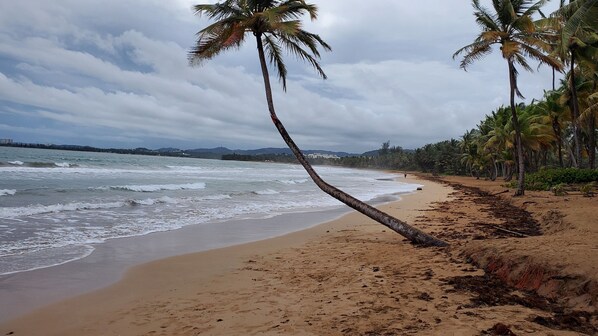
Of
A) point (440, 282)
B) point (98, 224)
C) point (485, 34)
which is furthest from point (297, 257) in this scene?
point (485, 34)

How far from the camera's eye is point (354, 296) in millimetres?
4965

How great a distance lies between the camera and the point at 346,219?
1373 centimetres

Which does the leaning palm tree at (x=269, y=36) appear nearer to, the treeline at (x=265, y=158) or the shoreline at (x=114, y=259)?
the shoreline at (x=114, y=259)

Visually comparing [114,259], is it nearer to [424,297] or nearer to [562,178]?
[424,297]

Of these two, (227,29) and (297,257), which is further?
(227,29)

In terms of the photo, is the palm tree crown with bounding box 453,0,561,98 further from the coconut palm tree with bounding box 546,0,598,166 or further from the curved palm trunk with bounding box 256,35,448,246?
the curved palm trunk with bounding box 256,35,448,246

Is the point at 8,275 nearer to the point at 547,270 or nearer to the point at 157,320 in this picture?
the point at 157,320

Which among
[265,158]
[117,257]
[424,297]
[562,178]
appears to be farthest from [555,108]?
[265,158]

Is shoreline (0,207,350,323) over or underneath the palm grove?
underneath

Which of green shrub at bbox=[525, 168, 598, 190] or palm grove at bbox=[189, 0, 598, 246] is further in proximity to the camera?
green shrub at bbox=[525, 168, 598, 190]

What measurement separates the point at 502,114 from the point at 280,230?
27822mm

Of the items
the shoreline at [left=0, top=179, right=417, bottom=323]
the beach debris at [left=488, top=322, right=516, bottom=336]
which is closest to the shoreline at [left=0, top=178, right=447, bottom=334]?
the shoreline at [left=0, top=179, right=417, bottom=323]

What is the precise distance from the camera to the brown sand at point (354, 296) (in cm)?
395

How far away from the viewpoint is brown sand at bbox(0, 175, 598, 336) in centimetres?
395
